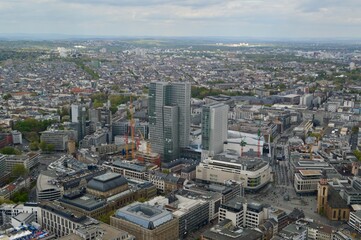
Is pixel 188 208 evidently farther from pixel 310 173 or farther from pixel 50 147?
pixel 50 147

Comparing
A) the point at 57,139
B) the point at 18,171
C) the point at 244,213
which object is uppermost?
the point at 244,213

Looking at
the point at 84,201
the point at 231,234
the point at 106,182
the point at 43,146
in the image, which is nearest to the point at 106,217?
the point at 84,201

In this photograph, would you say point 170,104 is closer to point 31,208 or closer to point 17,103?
point 31,208

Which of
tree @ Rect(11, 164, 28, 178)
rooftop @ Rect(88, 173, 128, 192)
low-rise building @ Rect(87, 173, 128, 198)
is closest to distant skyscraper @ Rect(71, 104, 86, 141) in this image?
tree @ Rect(11, 164, 28, 178)

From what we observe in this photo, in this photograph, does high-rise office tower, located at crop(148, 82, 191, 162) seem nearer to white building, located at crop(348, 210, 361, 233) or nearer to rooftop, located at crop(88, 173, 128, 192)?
rooftop, located at crop(88, 173, 128, 192)

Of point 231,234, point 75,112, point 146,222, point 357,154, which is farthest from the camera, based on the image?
point 75,112

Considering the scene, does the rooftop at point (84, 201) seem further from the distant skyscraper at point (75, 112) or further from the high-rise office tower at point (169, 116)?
the distant skyscraper at point (75, 112)

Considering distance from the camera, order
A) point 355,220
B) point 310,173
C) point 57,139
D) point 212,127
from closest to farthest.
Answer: point 355,220 → point 310,173 → point 212,127 → point 57,139
